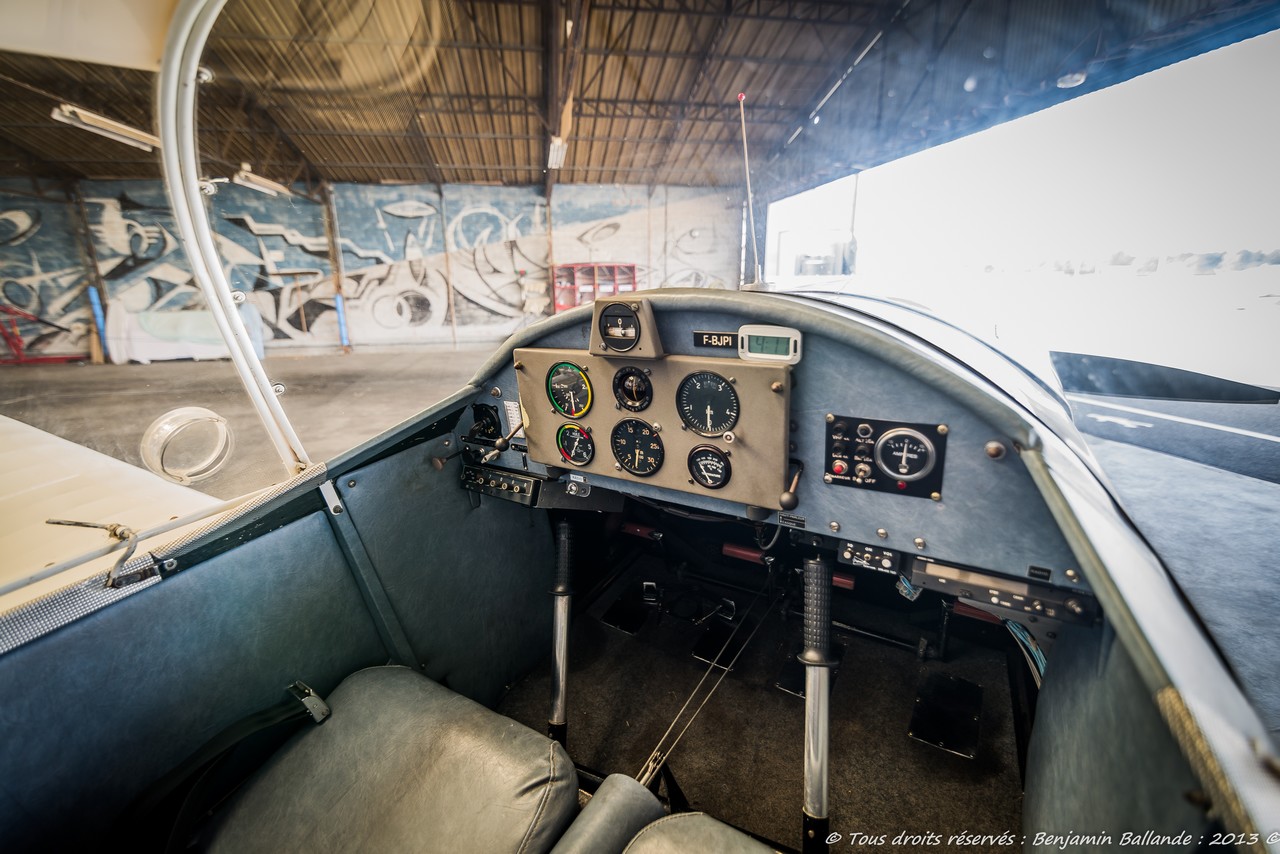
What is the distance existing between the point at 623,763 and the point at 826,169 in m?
9.86

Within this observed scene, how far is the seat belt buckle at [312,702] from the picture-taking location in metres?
1.34

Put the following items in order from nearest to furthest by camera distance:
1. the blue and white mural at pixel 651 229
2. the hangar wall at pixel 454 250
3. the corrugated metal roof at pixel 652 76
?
1. the corrugated metal roof at pixel 652 76
2. the hangar wall at pixel 454 250
3. the blue and white mural at pixel 651 229

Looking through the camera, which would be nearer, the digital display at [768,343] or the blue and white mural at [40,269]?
the blue and white mural at [40,269]

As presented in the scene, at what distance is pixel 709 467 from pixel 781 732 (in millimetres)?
1315

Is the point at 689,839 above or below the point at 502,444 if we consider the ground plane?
below

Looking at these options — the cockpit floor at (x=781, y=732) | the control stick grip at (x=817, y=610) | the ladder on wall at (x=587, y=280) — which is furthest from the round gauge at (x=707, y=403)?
the ladder on wall at (x=587, y=280)

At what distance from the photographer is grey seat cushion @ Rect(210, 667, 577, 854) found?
3.45ft

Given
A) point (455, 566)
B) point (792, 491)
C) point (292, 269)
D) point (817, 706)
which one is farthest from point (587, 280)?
point (817, 706)

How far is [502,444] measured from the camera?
1726mm

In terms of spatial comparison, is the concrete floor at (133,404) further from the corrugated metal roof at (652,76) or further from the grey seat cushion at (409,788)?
the grey seat cushion at (409,788)

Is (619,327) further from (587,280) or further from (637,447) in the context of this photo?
(587,280)

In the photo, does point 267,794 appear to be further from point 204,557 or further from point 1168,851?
point 1168,851

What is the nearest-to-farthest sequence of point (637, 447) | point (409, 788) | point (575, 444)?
point (409, 788)
point (637, 447)
point (575, 444)

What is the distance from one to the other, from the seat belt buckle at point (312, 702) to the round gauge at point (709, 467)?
4.02 ft
